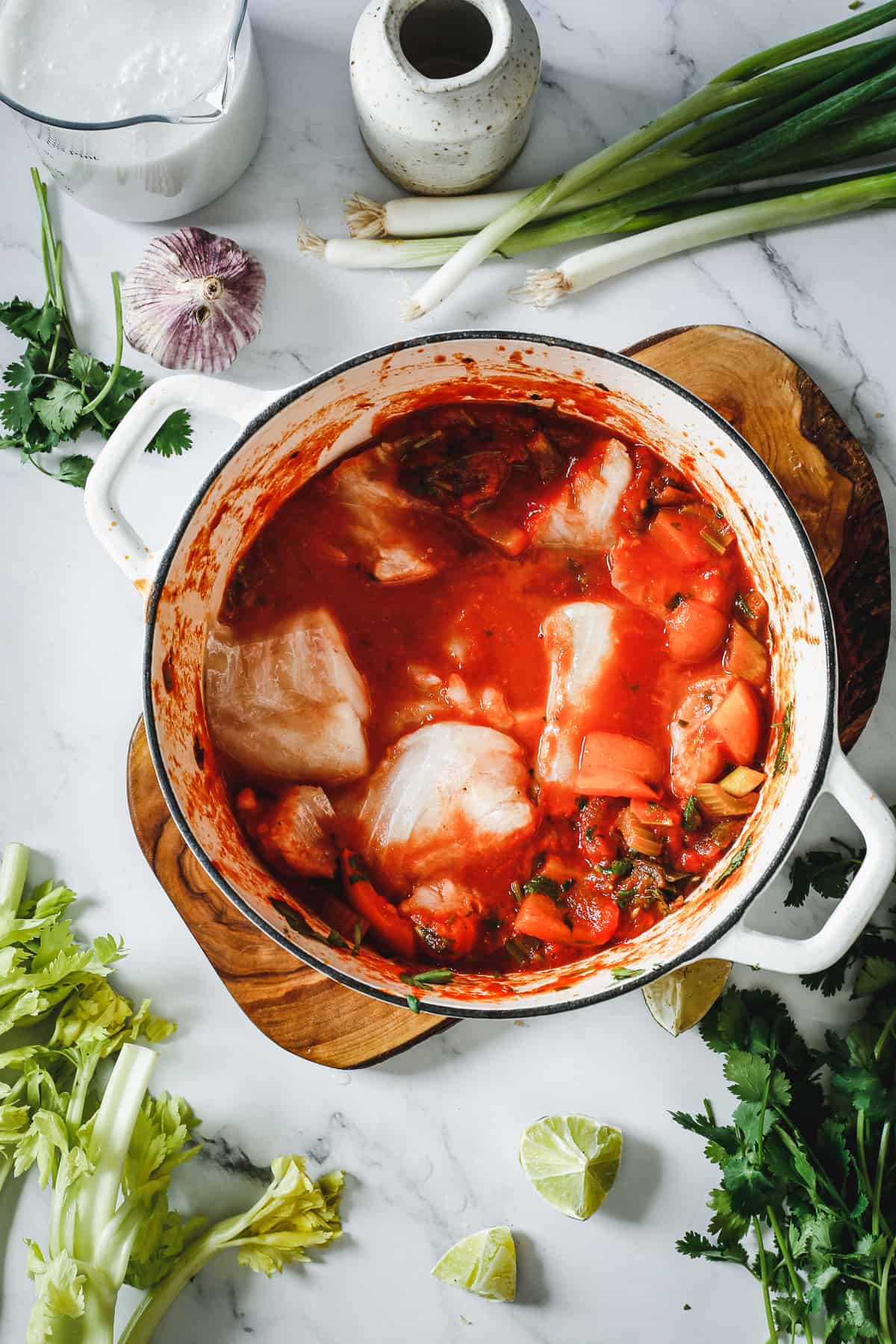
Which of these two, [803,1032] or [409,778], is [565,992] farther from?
[803,1032]

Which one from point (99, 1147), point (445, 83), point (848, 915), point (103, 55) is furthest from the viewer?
point (99, 1147)

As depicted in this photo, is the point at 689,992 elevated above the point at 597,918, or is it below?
below

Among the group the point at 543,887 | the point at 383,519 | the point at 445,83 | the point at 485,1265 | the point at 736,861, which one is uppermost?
the point at 445,83

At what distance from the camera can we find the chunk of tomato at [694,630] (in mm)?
2119

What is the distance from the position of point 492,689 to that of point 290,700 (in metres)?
0.41

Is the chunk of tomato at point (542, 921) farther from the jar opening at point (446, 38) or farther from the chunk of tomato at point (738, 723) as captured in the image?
the jar opening at point (446, 38)

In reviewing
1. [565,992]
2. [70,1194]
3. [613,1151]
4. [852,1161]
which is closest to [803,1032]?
[852,1161]

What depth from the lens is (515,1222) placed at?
232cm

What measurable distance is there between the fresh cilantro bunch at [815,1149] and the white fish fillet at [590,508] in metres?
0.80

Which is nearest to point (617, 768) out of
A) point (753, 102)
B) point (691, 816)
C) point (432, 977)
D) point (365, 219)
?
point (691, 816)

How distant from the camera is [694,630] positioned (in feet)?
6.95

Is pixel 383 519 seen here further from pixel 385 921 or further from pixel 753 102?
pixel 753 102

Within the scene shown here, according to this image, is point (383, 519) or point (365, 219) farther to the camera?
point (365, 219)

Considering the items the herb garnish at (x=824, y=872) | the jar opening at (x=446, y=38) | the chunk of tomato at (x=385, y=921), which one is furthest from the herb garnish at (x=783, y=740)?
the jar opening at (x=446, y=38)
